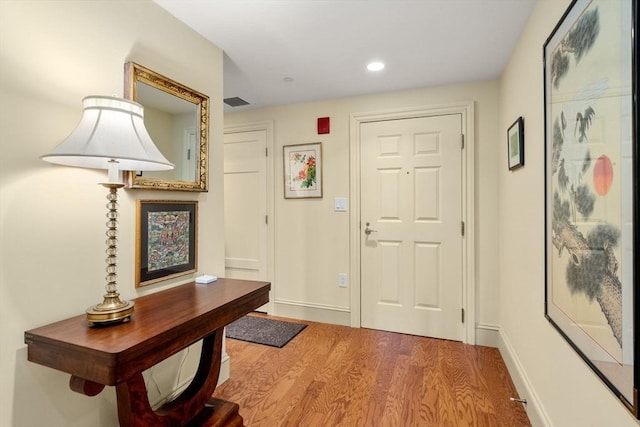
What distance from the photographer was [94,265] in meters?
1.34

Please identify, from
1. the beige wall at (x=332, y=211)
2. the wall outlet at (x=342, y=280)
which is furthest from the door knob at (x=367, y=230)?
the wall outlet at (x=342, y=280)

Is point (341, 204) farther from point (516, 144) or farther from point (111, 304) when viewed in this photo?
point (111, 304)

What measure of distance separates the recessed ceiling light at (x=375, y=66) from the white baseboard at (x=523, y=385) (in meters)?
2.17

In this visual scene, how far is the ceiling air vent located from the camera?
3004 mm

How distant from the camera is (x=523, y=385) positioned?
1778 millimetres

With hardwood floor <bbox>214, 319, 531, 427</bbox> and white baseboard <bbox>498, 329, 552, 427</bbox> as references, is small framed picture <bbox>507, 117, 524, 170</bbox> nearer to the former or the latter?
white baseboard <bbox>498, 329, 552, 427</bbox>

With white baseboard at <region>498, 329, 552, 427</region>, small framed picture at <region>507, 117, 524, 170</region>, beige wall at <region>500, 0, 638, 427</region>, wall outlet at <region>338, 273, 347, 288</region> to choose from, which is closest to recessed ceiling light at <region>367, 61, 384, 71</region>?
beige wall at <region>500, 0, 638, 427</region>

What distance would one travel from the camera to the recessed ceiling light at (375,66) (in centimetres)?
228

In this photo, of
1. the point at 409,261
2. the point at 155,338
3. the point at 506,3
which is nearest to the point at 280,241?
the point at 409,261

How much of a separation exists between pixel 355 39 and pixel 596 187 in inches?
60.6

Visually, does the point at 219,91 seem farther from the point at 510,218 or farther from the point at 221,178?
the point at 510,218

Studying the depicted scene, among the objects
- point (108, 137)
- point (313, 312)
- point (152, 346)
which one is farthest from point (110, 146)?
point (313, 312)

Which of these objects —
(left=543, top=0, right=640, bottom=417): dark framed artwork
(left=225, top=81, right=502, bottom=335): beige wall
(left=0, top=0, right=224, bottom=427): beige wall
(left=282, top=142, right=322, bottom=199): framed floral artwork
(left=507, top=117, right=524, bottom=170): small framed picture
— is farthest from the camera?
(left=282, top=142, right=322, bottom=199): framed floral artwork

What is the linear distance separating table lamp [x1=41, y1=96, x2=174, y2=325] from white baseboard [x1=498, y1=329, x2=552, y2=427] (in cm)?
189
